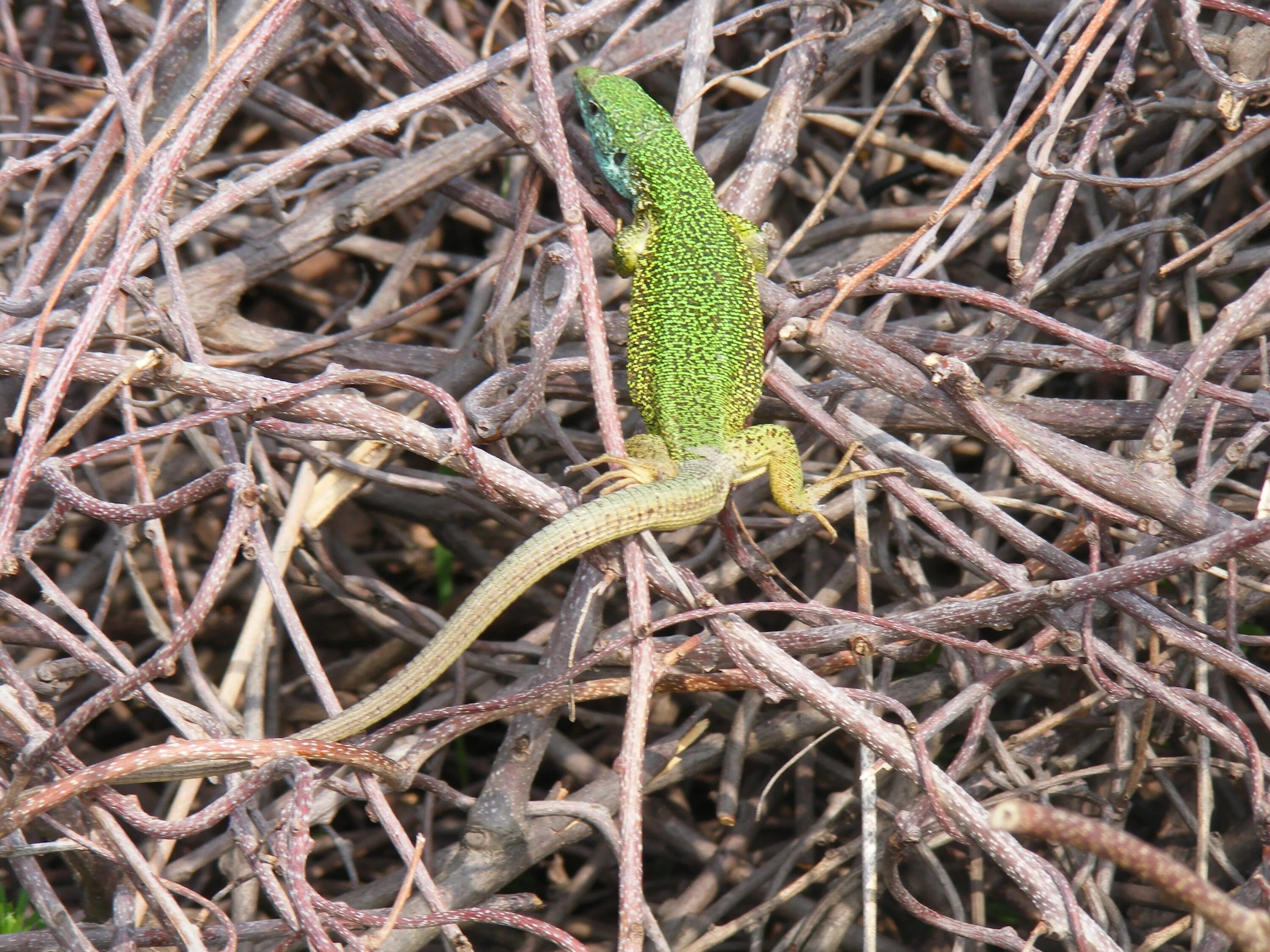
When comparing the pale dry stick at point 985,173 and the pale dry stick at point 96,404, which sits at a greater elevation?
the pale dry stick at point 985,173

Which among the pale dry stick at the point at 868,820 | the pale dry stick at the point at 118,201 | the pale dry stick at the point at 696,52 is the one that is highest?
the pale dry stick at the point at 696,52

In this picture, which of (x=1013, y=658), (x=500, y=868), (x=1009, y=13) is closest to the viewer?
(x=1013, y=658)

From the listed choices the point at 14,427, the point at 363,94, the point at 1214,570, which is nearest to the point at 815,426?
the point at 1214,570

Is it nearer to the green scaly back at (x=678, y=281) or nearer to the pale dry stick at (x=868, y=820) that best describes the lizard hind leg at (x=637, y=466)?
the green scaly back at (x=678, y=281)

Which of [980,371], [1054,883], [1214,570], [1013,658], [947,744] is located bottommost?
[947,744]

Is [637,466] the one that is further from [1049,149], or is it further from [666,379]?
[1049,149]

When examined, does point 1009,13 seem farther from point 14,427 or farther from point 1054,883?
point 14,427

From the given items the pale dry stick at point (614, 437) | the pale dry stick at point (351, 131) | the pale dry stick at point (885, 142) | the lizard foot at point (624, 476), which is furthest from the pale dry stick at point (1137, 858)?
the pale dry stick at point (885, 142)

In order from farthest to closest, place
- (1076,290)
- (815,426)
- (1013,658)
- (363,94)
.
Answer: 1. (363,94)
2. (1076,290)
3. (815,426)
4. (1013,658)

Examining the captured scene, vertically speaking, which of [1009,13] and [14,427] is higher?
[1009,13]
